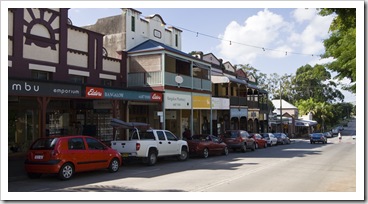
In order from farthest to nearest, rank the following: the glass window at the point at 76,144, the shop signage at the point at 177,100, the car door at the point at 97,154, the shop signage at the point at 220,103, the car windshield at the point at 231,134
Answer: the shop signage at the point at 220,103 < the car windshield at the point at 231,134 < the shop signage at the point at 177,100 < the car door at the point at 97,154 < the glass window at the point at 76,144

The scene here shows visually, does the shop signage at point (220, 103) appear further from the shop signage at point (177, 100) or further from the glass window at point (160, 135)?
the glass window at point (160, 135)

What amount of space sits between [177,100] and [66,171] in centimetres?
1342

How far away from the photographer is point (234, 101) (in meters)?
36.6

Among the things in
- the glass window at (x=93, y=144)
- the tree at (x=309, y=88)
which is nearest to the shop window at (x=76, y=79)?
the glass window at (x=93, y=144)

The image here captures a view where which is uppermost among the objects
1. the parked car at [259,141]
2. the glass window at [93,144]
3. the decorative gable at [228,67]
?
the decorative gable at [228,67]

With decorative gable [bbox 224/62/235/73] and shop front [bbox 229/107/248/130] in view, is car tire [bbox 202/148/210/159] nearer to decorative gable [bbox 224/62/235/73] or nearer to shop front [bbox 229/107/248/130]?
shop front [bbox 229/107/248/130]

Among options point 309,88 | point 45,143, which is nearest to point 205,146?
point 45,143

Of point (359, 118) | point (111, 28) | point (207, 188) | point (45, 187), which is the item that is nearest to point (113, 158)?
point (45, 187)

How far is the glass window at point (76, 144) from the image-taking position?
1324cm

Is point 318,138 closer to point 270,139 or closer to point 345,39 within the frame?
point 270,139

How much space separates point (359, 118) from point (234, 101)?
2788 cm

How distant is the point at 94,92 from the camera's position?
17.5 m

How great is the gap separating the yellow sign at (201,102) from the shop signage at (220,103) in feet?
4.26

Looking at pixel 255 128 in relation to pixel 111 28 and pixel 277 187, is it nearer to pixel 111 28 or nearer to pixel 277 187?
pixel 111 28
